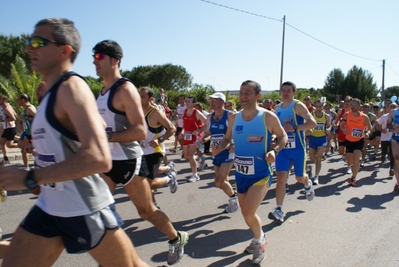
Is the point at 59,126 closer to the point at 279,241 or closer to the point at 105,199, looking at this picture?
the point at 105,199

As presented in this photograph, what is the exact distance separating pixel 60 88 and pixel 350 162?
8.53 metres

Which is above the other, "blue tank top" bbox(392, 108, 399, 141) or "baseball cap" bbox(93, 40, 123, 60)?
"baseball cap" bbox(93, 40, 123, 60)

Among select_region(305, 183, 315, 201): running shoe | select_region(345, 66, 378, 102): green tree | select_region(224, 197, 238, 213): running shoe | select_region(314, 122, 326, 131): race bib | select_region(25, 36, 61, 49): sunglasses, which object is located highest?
select_region(345, 66, 378, 102): green tree

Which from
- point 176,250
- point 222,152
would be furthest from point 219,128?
point 176,250

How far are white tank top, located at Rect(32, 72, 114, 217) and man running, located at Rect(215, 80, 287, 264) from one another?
7.16ft

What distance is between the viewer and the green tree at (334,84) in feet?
206

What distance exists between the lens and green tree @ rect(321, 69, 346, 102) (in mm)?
62700

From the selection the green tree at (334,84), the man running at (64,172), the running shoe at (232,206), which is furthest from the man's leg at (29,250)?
the green tree at (334,84)

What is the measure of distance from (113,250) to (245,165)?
2267mm

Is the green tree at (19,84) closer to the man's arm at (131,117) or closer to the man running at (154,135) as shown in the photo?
the man running at (154,135)

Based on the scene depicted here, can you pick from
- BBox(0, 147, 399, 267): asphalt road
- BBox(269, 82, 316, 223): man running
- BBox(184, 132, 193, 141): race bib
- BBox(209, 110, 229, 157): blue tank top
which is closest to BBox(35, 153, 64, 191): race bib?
BBox(0, 147, 399, 267): asphalt road

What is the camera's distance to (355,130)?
8.50 m

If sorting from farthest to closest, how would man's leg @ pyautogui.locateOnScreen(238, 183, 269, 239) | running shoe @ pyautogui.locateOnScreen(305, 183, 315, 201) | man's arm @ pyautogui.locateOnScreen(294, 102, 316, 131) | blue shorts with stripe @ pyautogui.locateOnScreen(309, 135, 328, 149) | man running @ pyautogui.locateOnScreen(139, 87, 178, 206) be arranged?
blue shorts with stripe @ pyautogui.locateOnScreen(309, 135, 328, 149), running shoe @ pyautogui.locateOnScreen(305, 183, 315, 201), man's arm @ pyautogui.locateOnScreen(294, 102, 316, 131), man running @ pyautogui.locateOnScreen(139, 87, 178, 206), man's leg @ pyautogui.locateOnScreen(238, 183, 269, 239)

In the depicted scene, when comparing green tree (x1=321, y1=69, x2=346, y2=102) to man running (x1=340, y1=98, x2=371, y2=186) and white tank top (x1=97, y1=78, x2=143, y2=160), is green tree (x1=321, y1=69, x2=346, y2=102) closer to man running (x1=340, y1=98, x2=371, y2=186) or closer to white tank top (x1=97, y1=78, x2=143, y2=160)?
man running (x1=340, y1=98, x2=371, y2=186)
